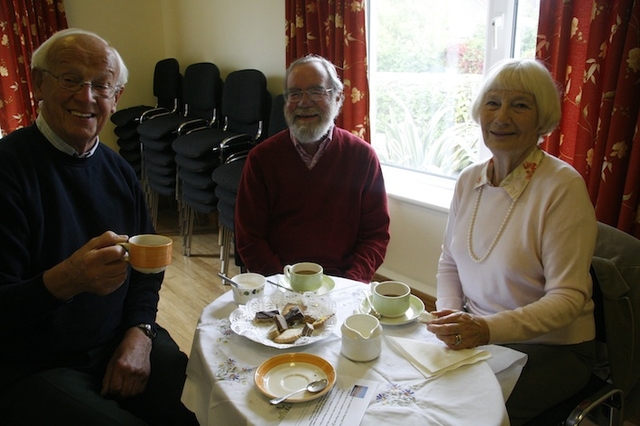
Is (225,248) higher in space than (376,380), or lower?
lower

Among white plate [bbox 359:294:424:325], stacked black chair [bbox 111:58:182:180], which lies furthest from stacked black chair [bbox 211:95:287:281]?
white plate [bbox 359:294:424:325]

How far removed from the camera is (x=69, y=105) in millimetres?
1317

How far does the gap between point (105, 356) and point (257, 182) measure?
2.61 ft

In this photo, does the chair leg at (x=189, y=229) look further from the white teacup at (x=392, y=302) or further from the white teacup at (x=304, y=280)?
the white teacup at (x=392, y=302)

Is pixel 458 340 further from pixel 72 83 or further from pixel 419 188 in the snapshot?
pixel 419 188

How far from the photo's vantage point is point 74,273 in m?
1.10

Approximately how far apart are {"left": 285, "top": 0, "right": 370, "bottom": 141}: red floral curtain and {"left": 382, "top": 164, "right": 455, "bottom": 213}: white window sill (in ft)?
1.07

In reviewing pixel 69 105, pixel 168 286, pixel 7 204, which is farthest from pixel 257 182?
pixel 168 286

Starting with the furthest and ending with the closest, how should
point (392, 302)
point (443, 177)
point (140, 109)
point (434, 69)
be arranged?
1. point (140, 109)
2. point (443, 177)
3. point (434, 69)
4. point (392, 302)

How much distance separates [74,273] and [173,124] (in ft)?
8.57

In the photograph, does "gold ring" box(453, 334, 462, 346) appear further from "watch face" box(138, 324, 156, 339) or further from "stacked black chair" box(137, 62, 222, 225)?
"stacked black chair" box(137, 62, 222, 225)

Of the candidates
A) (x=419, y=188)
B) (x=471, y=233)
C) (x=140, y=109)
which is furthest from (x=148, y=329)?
(x=140, y=109)

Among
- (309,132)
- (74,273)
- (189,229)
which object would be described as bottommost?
(189,229)

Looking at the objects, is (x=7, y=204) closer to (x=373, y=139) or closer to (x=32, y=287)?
(x=32, y=287)
